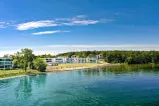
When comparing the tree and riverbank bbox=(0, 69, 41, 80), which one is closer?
riverbank bbox=(0, 69, 41, 80)

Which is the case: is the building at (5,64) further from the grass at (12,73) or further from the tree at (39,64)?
the tree at (39,64)

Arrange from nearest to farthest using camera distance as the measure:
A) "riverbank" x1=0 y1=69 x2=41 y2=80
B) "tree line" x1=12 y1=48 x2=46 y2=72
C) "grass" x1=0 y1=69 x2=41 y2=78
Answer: "riverbank" x1=0 y1=69 x2=41 y2=80 < "grass" x1=0 y1=69 x2=41 y2=78 < "tree line" x1=12 y1=48 x2=46 y2=72

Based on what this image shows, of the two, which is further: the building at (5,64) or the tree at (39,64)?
the building at (5,64)

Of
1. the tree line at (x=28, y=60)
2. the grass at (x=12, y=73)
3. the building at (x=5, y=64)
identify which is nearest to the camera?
the grass at (x=12, y=73)

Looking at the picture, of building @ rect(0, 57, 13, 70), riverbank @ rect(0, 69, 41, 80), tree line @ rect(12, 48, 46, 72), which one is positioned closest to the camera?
riverbank @ rect(0, 69, 41, 80)

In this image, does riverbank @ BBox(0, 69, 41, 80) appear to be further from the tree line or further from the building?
the building

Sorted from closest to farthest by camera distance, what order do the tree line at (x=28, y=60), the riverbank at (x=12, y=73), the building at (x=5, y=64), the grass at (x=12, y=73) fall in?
the riverbank at (x=12, y=73), the grass at (x=12, y=73), the tree line at (x=28, y=60), the building at (x=5, y=64)

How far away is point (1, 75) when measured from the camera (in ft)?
373

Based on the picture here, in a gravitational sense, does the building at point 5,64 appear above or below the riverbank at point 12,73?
above

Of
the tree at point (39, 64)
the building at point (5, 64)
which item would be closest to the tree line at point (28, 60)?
the tree at point (39, 64)

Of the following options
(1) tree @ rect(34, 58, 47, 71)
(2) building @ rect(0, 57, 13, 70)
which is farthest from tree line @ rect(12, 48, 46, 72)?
(2) building @ rect(0, 57, 13, 70)

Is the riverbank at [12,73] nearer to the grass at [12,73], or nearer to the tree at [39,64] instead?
the grass at [12,73]

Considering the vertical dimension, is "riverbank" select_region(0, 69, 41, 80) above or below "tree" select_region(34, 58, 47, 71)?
below

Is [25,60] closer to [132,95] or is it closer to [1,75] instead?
[1,75]
